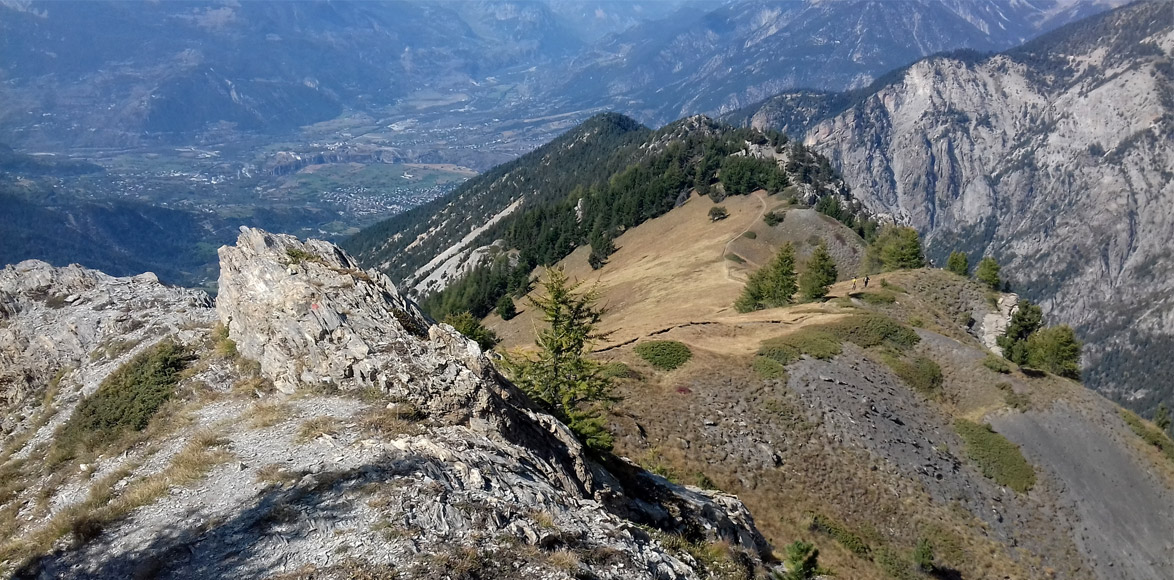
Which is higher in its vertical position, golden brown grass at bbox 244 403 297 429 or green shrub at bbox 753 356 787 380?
golden brown grass at bbox 244 403 297 429

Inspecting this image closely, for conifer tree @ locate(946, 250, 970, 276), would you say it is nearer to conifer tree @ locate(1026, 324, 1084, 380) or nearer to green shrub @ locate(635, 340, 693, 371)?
conifer tree @ locate(1026, 324, 1084, 380)

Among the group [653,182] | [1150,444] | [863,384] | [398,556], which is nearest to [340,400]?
[398,556]

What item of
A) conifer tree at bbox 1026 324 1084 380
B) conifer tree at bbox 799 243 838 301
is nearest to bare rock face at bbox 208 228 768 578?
conifer tree at bbox 799 243 838 301

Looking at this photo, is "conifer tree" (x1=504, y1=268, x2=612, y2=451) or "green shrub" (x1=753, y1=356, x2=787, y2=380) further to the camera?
"green shrub" (x1=753, y1=356, x2=787, y2=380)

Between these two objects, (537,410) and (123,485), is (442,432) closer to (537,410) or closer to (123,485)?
(537,410)

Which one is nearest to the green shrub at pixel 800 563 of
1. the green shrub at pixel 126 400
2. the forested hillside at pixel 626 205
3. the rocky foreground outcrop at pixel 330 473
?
the rocky foreground outcrop at pixel 330 473

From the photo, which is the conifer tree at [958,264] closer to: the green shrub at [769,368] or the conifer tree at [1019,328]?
the conifer tree at [1019,328]
